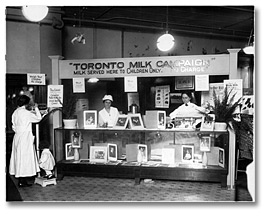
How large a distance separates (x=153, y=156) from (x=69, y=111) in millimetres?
1354

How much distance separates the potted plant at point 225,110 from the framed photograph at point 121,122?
1167 millimetres

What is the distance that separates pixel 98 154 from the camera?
15.7 ft

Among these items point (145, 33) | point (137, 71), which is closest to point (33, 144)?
point (137, 71)

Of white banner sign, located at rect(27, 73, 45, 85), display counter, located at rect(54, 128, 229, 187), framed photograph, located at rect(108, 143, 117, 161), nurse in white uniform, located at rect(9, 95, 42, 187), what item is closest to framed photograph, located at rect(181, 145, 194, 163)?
display counter, located at rect(54, 128, 229, 187)

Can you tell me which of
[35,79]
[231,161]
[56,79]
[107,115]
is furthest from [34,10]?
[231,161]

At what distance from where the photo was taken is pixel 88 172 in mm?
4684

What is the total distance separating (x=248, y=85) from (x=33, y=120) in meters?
2.71

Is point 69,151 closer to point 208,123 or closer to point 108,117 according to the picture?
point 108,117

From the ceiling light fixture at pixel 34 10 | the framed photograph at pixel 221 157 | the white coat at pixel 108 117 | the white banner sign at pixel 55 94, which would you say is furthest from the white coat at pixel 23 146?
the framed photograph at pixel 221 157

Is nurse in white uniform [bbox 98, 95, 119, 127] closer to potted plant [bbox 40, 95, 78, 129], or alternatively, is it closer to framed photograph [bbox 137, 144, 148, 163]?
potted plant [bbox 40, 95, 78, 129]

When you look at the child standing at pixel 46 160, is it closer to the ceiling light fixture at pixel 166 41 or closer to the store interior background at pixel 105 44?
the store interior background at pixel 105 44
